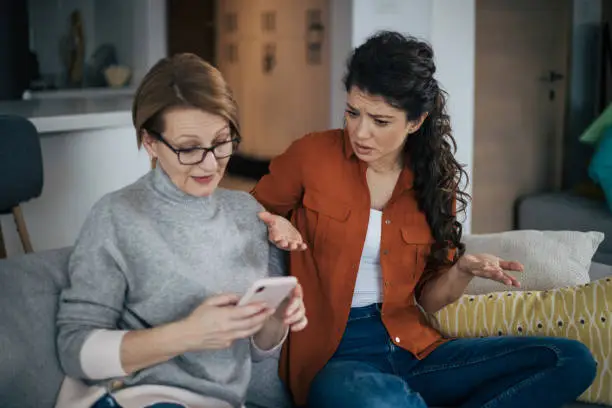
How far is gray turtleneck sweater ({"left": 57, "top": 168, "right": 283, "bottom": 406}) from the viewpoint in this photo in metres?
1.41

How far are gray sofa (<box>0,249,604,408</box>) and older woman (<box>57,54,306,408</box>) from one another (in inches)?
1.7

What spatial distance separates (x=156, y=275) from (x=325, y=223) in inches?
19.3

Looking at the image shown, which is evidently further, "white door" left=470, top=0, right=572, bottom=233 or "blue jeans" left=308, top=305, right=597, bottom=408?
"white door" left=470, top=0, right=572, bottom=233

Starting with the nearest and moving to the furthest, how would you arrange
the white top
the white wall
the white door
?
the white top < the white wall < the white door

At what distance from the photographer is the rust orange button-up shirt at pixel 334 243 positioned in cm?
182

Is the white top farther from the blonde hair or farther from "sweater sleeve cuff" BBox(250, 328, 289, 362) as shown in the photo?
the blonde hair

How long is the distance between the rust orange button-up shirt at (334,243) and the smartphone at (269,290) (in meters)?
0.43

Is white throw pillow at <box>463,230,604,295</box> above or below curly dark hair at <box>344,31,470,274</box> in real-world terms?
below

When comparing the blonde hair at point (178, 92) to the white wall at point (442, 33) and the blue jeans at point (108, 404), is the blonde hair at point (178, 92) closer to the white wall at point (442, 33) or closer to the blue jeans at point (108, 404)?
the blue jeans at point (108, 404)

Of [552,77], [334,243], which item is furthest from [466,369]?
[552,77]

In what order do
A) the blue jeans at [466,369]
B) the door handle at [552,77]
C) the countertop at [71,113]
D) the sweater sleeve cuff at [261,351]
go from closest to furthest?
the sweater sleeve cuff at [261,351] < the blue jeans at [466,369] < the countertop at [71,113] < the door handle at [552,77]

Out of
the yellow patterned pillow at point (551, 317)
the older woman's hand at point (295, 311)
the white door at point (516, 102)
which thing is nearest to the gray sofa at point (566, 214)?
the white door at point (516, 102)

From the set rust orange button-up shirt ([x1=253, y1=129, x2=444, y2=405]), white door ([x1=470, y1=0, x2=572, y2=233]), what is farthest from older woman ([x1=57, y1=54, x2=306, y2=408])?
white door ([x1=470, y1=0, x2=572, y2=233])

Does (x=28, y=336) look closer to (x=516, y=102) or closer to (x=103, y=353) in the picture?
(x=103, y=353)
